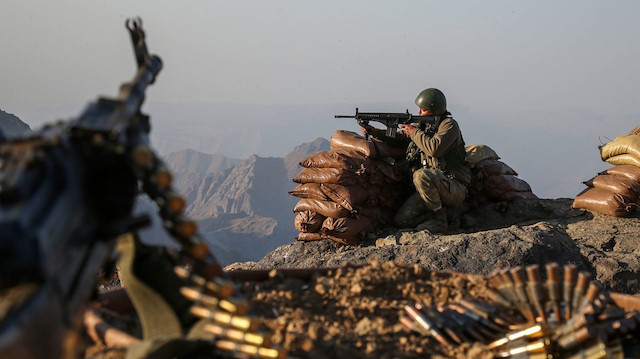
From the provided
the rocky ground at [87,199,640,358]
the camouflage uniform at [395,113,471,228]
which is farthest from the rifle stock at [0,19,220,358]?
the camouflage uniform at [395,113,471,228]

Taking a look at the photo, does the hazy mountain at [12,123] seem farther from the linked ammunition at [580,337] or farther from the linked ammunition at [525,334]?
the linked ammunition at [580,337]

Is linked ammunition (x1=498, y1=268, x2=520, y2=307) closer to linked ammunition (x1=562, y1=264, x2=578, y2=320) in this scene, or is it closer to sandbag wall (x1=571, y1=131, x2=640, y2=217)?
linked ammunition (x1=562, y1=264, x2=578, y2=320)

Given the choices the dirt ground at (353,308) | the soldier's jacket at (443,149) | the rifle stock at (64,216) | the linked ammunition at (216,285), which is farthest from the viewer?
the soldier's jacket at (443,149)

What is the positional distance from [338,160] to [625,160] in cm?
371

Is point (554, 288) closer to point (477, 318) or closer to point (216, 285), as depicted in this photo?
point (477, 318)

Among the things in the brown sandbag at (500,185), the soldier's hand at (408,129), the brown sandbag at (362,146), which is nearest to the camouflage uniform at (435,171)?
the soldier's hand at (408,129)

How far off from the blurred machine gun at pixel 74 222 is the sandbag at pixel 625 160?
6.42m

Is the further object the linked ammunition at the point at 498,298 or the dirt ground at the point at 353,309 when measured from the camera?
the linked ammunition at the point at 498,298

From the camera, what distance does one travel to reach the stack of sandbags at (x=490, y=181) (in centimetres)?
793

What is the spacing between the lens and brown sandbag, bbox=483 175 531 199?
Answer: 791cm

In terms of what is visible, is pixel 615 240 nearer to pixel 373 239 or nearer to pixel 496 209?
pixel 496 209

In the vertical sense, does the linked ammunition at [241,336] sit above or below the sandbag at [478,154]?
below

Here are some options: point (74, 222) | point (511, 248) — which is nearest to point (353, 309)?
point (74, 222)

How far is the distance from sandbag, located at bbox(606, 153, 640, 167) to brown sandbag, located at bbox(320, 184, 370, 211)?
3.33 metres
